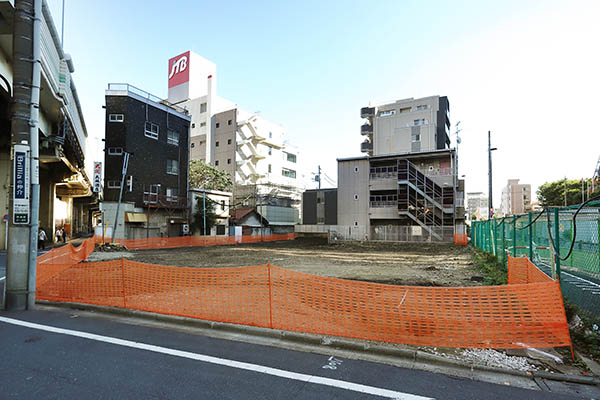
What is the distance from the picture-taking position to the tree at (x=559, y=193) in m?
59.4

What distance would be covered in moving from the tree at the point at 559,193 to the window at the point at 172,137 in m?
64.1

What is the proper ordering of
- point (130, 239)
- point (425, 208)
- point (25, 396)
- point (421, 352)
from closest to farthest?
point (25, 396)
point (421, 352)
point (130, 239)
point (425, 208)

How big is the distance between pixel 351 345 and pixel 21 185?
23.7ft

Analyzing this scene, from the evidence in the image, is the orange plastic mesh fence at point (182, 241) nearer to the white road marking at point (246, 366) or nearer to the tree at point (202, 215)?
the tree at point (202, 215)

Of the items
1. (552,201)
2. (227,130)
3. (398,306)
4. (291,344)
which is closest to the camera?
(291,344)

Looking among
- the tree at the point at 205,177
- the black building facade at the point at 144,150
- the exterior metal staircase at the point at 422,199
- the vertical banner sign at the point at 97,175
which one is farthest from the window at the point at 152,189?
the exterior metal staircase at the point at 422,199

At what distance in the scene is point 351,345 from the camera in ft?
16.2

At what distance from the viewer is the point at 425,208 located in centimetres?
3841

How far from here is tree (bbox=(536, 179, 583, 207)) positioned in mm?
59375

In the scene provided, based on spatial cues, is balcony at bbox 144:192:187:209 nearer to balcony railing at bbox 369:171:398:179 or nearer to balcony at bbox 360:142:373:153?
balcony railing at bbox 369:171:398:179

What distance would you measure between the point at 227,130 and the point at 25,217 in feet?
172

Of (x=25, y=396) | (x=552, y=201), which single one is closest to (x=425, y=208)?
(x=25, y=396)

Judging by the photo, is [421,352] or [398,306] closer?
[421,352]

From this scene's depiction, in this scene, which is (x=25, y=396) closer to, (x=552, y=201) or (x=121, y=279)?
(x=121, y=279)
